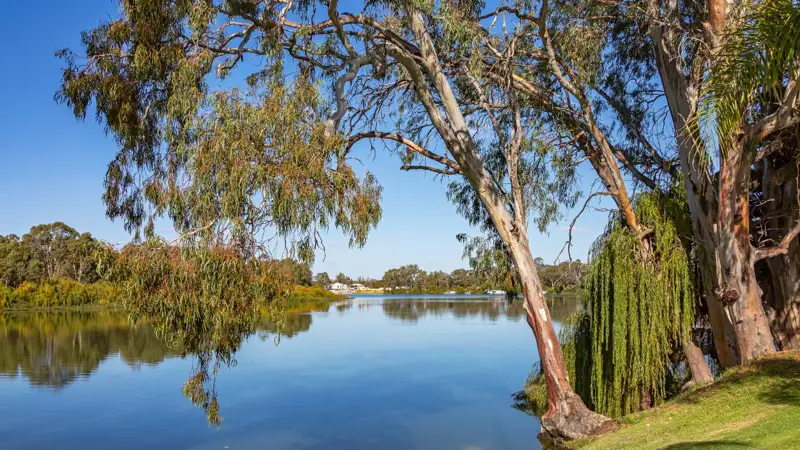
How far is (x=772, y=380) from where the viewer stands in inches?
217

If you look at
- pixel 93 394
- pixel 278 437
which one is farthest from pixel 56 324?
pixel 278 437

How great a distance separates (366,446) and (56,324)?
21255 mm

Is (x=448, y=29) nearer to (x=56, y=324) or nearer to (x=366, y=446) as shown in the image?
(x=366, y=446)

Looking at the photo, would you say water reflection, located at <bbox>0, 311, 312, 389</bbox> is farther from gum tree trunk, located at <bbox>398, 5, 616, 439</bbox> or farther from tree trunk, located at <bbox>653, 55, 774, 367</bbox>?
tree trunk, located at <bbox>653, 55, 774, 367</bbox>

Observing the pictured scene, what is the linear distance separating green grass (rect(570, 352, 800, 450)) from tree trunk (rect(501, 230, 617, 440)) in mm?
219

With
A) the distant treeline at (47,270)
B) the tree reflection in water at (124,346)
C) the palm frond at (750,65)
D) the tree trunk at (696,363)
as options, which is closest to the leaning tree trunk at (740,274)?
the tree trunk at (696,363)

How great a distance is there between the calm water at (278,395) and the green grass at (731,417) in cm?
205

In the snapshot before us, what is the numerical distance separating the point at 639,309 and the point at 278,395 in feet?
20.1

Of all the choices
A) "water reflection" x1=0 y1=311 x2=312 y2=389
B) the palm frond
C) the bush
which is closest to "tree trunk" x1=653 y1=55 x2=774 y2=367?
the palm frond

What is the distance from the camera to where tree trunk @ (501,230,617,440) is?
671 cm

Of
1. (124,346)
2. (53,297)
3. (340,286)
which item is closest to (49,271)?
(53,297)

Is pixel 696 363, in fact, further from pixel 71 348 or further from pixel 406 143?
pixel 71 348

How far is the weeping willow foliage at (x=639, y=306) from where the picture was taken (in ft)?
23.9

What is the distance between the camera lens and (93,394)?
34.9ft
